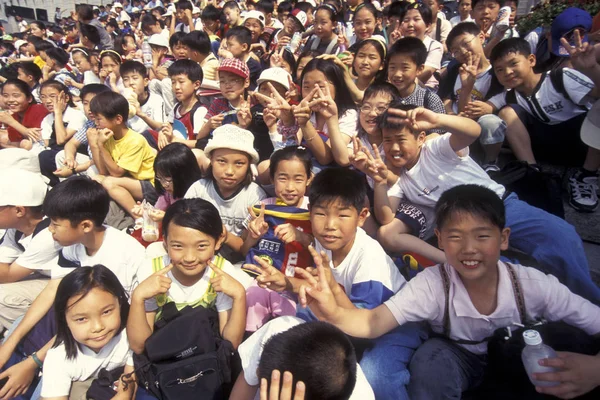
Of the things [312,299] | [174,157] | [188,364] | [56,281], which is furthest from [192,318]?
[174,157]

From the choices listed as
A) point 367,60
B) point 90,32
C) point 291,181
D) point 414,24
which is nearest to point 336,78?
point 367,60

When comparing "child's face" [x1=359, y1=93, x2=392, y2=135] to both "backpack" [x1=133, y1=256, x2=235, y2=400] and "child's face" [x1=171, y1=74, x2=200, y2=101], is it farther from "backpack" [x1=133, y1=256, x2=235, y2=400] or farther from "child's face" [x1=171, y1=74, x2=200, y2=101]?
"child's face" [x1=171, y1=74, x2=200, y2=101]

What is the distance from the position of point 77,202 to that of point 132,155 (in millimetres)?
1442

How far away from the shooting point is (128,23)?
46.4 feet

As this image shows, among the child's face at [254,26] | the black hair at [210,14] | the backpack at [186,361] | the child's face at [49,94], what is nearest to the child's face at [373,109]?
the backpack at [186,361]

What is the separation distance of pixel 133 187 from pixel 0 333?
1.53 metres

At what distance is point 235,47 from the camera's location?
16.7ft

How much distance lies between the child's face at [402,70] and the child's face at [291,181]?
1.43 meters

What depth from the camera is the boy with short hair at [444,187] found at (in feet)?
7.30

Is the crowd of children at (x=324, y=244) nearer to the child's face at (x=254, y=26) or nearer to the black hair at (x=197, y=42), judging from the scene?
the black hair at (x=197, y=42)

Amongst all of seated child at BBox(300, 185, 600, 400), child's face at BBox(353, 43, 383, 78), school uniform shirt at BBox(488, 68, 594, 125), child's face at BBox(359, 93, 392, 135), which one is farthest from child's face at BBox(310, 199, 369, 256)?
school uniform shirt at BBox(488, 68, 594, 125)

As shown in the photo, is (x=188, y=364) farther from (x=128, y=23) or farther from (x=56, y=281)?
(x=128, y=23)

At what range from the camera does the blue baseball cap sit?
3.25m

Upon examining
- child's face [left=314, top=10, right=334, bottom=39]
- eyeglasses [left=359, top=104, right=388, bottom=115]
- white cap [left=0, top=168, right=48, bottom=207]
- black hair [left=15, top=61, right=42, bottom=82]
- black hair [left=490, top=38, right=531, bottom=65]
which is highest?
child's face [left=314, top=10, right=334, bottom=39]
